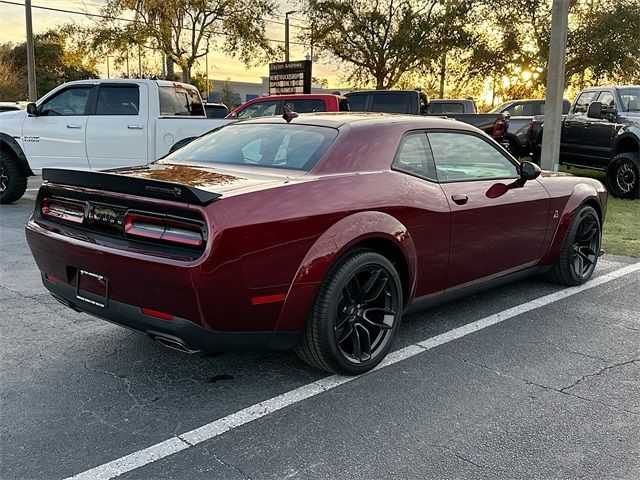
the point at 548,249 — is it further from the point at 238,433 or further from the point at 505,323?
the point at 238,433

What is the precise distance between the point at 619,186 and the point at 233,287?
1054 cm

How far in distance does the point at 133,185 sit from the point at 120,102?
7.20m

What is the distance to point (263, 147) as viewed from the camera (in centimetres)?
418

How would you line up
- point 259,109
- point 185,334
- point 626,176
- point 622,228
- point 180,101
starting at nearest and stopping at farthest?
point 185,334, point 622,228, point 180,101, point 626,176, point 259,109

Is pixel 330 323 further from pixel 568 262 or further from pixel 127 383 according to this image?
pixel 568 262

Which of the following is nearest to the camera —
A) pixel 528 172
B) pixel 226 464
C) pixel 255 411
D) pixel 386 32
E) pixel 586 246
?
pixel 226 464

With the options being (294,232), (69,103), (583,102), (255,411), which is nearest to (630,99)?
(583,102)

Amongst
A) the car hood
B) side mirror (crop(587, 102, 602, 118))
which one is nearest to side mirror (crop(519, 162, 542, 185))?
the car hood

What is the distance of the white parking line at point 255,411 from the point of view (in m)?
2.71

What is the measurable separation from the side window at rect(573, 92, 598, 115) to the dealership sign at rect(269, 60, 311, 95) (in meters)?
8.06

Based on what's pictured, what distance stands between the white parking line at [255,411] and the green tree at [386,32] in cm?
2487

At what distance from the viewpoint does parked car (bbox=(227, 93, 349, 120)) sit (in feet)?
36.2

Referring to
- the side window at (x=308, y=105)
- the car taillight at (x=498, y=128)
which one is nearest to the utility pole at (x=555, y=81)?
the car taillight at (x=498, y=128)

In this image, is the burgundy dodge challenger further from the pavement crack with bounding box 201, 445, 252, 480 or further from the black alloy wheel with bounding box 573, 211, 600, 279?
the black alloy wheel with bounding box 573, 211, 600, 279
